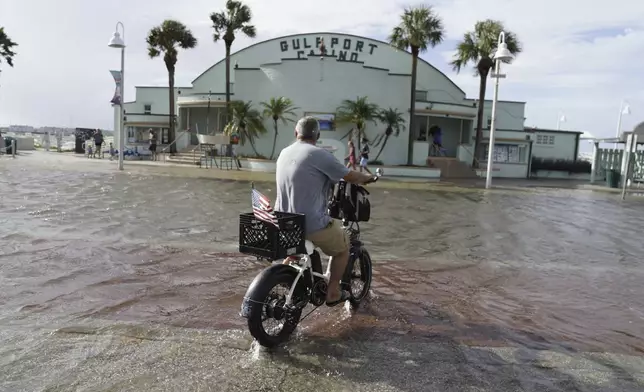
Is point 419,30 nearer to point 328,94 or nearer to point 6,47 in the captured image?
point 328,94

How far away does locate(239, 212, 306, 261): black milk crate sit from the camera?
13.4 feet

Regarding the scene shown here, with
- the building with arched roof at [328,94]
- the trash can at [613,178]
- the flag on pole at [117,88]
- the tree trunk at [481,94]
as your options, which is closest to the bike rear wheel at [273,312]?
the flag on pole at [117,88]

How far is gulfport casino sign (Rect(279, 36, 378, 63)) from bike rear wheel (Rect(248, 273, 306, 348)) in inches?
1231

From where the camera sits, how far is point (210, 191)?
1591 centimetres

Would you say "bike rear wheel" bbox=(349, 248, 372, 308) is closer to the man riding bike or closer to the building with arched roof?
the man riding bike

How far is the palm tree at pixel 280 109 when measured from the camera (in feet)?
88.1

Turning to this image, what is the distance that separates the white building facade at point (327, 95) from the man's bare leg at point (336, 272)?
2271cm

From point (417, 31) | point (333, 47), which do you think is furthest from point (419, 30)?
point (333, 47)

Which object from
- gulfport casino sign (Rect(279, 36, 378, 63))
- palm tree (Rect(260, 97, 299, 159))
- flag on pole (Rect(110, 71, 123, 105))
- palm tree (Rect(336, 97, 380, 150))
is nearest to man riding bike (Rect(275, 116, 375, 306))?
flag on pole (Rect(110, 71, 123, 105))

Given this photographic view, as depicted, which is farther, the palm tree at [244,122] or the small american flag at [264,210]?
the palm tree at [244,122]

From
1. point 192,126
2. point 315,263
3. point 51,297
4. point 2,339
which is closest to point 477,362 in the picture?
point 315,263

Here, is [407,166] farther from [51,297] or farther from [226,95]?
[51,297]

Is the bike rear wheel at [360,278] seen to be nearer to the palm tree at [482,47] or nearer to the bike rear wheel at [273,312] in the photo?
the bike rear wheel at [273,312]

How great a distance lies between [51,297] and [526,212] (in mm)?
12517
